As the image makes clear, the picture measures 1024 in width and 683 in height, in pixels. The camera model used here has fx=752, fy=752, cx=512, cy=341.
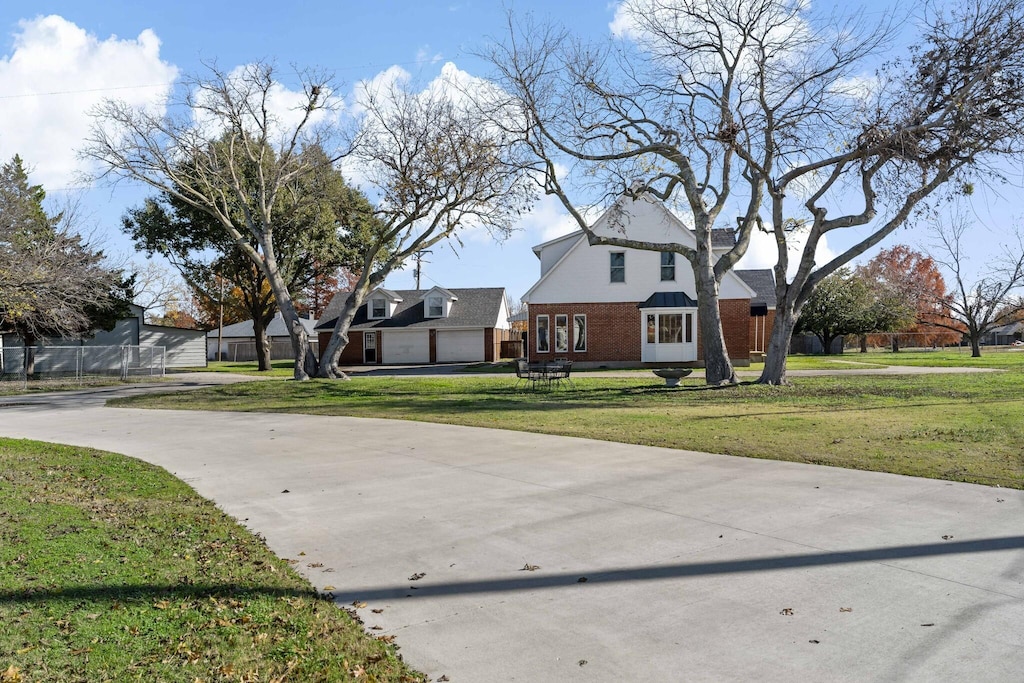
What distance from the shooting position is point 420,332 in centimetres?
4884

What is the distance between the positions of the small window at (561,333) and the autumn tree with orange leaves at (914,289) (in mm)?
33521

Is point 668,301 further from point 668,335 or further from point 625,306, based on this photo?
point 625,306

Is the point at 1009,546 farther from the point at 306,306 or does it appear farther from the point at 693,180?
the point at 306,306

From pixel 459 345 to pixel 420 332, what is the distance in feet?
8.76

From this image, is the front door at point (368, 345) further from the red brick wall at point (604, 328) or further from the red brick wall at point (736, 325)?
the red brick wall at point (736, 325)

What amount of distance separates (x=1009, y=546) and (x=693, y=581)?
269 cm

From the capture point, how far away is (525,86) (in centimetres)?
2189

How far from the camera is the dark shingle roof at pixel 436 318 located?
4831 centimetres

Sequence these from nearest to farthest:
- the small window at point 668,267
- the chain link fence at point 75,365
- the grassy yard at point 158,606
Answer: the grassy yard at point 158,606
the chain link fence at point 75,365
the small window at point 668,267

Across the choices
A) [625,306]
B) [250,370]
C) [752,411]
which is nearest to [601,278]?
[625,306]

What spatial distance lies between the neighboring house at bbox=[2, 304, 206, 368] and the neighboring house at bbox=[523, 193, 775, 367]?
23.2 metres

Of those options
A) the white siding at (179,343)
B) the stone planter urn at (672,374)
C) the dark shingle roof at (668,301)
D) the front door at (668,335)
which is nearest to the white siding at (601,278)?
the dark shingle roof at (668,301)

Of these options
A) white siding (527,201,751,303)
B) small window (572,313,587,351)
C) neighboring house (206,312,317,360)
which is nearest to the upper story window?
white siding (527,201,751,303)

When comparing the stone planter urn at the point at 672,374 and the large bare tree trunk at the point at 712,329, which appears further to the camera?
the large bare tree trunk at the point at 712,329
